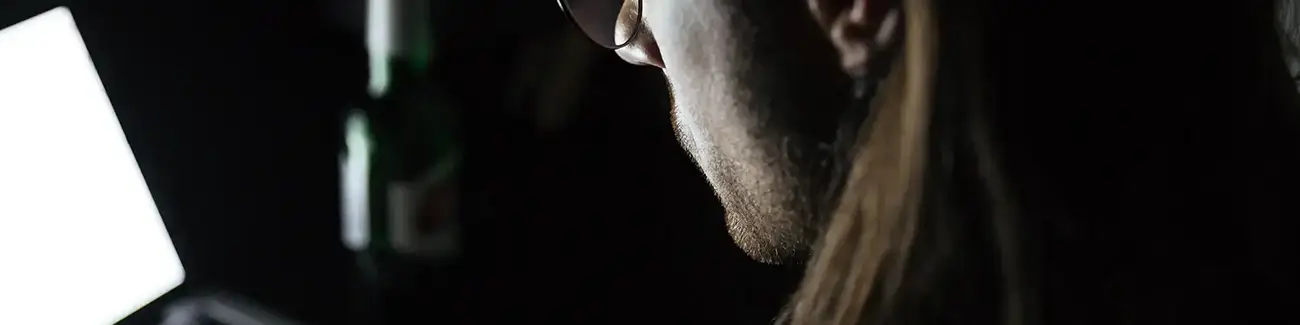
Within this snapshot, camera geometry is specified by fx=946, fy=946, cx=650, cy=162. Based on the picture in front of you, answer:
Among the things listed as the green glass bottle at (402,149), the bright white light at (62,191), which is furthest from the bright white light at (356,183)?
the bright white light at (62,191)

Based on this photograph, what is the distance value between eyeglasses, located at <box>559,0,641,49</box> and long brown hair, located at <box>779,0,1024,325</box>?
0.49ft

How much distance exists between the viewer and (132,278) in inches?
24.6

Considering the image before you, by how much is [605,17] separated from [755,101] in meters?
0.11

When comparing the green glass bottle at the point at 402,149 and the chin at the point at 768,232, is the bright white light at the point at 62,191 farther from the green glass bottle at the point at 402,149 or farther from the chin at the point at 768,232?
the chin at the point at 768,232

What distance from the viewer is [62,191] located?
0.57 meters

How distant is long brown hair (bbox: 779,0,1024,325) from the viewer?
1.43 feet

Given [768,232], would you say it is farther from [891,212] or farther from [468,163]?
[468,163]

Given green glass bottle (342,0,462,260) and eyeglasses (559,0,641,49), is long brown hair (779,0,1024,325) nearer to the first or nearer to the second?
eyeglasses (559,0,641,49)

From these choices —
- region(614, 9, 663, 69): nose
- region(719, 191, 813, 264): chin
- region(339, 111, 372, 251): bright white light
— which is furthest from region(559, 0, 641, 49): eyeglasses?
region(339, 111, 372, 251): bright white light

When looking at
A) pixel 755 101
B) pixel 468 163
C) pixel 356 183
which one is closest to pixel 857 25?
pixel 755 101

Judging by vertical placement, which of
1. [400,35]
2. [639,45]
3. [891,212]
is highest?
[400,35]

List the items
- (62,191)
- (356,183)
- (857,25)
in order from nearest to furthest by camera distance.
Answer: (857,25) → (62,191) → (356,183)

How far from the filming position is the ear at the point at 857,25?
44cm

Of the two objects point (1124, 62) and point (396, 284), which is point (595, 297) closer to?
point (396, 284)
